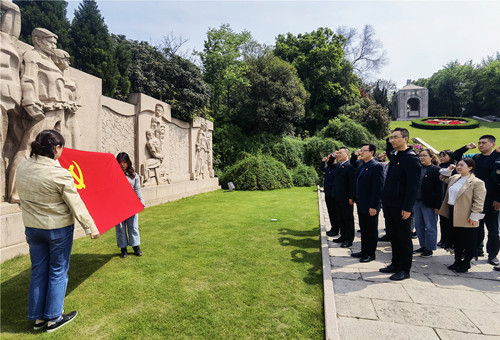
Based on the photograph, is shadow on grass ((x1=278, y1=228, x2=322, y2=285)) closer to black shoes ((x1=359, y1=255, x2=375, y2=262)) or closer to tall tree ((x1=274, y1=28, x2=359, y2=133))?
black shoes ((x1=359, y1=255, x2=375, y2=262))

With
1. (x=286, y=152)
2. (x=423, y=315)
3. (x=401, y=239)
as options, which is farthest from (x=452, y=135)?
(x=423, y=315)

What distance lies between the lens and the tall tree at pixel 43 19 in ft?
41.8

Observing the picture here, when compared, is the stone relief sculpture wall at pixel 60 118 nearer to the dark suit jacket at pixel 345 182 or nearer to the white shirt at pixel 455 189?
the dark suit jacket at pixel 345 182

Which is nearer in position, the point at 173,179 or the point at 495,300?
the point at 495,300

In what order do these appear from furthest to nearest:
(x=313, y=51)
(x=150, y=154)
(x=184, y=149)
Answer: (x=313, y=51) < (x=184, y=149) < (x=150, y=154)

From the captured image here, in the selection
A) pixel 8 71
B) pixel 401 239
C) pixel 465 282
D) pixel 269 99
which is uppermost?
pixel 269 99

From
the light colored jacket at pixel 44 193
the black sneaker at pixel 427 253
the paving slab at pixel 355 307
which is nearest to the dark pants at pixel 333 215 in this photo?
the black sneaker at pixel 427 253

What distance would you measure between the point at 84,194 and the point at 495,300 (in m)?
5.18

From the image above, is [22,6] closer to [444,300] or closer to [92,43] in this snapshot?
[92,43]

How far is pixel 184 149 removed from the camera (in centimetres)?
1159

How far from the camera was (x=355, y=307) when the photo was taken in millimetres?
2924

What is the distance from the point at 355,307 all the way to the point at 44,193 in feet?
11.3

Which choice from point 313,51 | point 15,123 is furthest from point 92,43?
point 313,51

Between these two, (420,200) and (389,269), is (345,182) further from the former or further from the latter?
(389,269)
